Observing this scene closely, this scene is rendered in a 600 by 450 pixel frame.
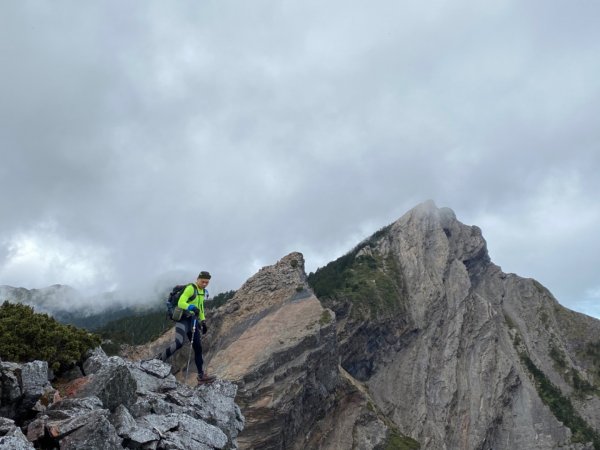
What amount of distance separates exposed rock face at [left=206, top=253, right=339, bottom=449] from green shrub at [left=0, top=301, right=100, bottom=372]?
1834 inches

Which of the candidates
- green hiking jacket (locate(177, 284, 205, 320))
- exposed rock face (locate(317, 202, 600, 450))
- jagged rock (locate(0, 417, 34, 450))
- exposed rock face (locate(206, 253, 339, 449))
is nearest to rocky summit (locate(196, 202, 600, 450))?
exposed rock face (locate(206, 253, 339, 449))

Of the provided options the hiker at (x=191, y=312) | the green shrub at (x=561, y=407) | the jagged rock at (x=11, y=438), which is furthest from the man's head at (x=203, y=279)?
the green shrub at (x=561, y=407)

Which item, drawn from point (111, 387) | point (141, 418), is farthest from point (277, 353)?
point (111, 387)

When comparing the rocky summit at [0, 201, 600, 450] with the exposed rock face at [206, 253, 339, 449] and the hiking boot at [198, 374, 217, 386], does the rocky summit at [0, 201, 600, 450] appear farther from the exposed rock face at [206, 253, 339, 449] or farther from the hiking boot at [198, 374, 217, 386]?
the hiking boot at [198, 374, 217, 386]

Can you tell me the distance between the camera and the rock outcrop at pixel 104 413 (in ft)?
43.8

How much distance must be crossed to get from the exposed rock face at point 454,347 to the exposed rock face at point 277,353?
90.6 ft

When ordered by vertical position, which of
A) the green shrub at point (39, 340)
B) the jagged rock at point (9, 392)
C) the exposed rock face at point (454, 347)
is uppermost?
the exposed rock face at point (454, 347)

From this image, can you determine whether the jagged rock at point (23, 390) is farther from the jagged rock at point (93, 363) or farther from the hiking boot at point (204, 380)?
the hiking boot at point (204, 380)

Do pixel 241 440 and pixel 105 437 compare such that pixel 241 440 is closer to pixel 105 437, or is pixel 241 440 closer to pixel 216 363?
pixel 216 363

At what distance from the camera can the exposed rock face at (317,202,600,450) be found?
362ft

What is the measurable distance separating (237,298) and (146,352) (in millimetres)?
15089

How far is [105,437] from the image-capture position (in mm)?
13438

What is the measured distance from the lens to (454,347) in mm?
120875

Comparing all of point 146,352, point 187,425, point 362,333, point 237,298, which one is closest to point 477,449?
point 362,333
